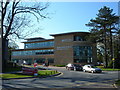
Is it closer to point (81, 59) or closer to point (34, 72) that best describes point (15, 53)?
point (81, 59)

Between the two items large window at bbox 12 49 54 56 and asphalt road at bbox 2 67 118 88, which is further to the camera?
large window at bbox 12 49 54 56

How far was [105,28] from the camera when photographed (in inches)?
2066

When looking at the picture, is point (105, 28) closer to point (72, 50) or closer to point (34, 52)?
point (72, 50)

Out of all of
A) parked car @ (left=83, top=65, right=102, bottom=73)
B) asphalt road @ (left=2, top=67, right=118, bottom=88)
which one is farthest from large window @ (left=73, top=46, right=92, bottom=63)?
asphalt road @ (left=2, top=67, right=118, bottom=88)

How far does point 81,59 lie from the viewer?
63.8 meters

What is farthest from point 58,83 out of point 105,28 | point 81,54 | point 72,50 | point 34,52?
point 34,52

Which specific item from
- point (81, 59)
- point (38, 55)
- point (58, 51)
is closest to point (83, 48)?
point (81, 59)

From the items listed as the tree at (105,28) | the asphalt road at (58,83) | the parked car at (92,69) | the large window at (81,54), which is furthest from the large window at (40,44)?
the asphalt road at (58,83)

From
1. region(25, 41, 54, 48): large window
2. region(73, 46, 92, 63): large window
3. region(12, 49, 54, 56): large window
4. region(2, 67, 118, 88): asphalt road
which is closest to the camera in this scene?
region(2, 67, 118, 88): asphalt road

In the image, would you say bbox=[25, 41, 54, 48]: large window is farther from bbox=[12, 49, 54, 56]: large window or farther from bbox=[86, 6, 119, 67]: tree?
bbox=[86, 6, 119, 67]: tree

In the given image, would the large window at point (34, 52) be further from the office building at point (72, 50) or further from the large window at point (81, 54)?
the large window at point (81, 54)

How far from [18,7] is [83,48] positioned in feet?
118

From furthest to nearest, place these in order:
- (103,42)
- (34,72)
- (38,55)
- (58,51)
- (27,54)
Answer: (27,54)
(38,55)
(58,51)
(103,42)
(34,72)

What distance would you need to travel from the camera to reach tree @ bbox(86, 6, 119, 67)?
5180 cm
